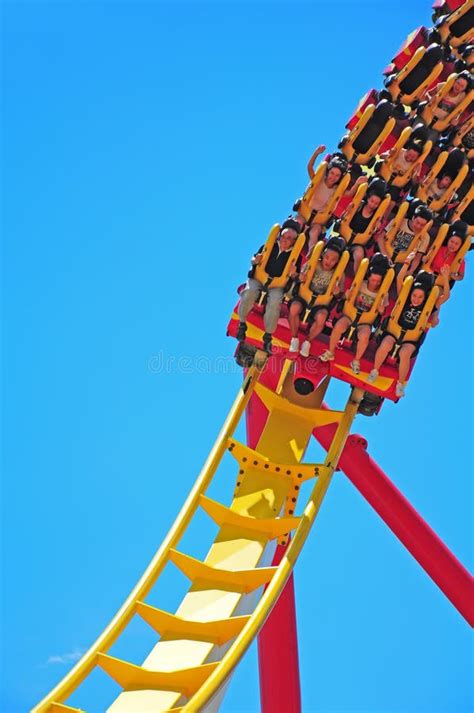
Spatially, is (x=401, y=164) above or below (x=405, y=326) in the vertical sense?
above

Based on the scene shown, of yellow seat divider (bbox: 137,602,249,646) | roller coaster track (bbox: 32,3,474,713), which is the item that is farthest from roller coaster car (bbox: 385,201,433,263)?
yellow seat divider (bbox: 137,602,249,646)

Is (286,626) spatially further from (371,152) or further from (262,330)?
(371,152)

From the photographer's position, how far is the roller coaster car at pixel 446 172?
8.63 meters

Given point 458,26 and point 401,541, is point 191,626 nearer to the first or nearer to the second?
point 401,541

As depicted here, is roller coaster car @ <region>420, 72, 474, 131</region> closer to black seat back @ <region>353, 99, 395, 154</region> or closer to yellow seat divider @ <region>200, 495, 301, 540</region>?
black seat back @ <region>353, 99, 395, 154</region>

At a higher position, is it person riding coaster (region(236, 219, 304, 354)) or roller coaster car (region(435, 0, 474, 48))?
roller coaster car (region(435, 0, 474, 48))

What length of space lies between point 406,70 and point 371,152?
946 mm

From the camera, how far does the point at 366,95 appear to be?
33.5ft

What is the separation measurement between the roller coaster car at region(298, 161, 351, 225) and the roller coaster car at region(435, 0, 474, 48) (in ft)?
6.49

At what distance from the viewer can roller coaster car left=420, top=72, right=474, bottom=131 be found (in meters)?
8.97

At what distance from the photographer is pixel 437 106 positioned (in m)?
9.01

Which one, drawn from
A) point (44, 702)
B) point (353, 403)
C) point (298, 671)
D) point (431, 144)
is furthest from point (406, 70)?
point (44, 702)

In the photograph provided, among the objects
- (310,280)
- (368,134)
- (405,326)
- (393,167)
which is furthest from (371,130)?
(405,326)

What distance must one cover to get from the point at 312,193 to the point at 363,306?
94 cm
